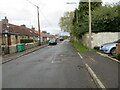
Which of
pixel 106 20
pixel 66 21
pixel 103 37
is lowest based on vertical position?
pixel 103 37

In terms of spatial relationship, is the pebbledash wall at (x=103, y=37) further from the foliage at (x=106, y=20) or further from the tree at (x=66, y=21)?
the tree at (x=66, y=21)

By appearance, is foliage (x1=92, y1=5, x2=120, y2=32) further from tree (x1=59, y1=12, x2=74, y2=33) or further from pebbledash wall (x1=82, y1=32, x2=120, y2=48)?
tree (x1=59, y1=12, x2=74, y2=33)

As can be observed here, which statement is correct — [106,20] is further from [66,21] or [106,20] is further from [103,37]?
[66,21]

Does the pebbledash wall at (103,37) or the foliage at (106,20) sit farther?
the foliage at (106,20)

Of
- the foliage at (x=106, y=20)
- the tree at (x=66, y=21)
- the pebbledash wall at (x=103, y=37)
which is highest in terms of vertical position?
the tree at (x=66, y=21)

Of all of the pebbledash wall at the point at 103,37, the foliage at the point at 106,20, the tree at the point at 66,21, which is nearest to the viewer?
the pebbledash wall at the point at 103,37

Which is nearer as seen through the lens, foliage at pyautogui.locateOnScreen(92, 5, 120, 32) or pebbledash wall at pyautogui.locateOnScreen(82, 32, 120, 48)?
pebbledash wall at pyautogui.locateOnScreen(82, 32, 120, 48)

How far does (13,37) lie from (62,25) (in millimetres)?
31900

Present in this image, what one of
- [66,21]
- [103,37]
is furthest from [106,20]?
[66,21]

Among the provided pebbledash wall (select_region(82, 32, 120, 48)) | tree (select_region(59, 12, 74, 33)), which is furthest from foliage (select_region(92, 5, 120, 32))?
tree (select_region(59, 12, 74, 33))

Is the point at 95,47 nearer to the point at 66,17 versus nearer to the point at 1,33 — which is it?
the point at 1,33

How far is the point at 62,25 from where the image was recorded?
69.5m

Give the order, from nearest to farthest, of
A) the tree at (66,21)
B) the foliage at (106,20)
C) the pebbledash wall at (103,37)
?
the pebbledash wall at (103,37) → the foliage at (106,20) → the tree at (66,21)

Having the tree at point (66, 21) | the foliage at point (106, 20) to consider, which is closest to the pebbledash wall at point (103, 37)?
the foliage at point (106, 20)
